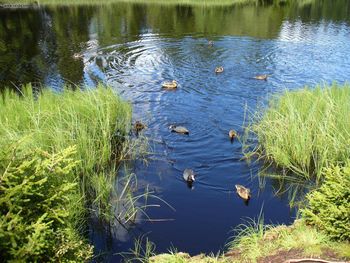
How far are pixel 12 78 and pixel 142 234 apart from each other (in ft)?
38.9

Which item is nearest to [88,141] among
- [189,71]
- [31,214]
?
[31,214]

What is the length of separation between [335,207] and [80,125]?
16.9ft

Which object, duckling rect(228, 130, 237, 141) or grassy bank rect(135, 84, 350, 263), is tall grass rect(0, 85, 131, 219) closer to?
grassy bank rect(135, 84, 350, 263)

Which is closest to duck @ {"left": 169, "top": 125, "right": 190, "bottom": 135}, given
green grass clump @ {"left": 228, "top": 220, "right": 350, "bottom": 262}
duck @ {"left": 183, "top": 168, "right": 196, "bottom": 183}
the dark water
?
the dark water

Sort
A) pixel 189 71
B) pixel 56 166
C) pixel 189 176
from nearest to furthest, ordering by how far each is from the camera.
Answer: pixel 56 166, pixel 189 176, pixel 189 71

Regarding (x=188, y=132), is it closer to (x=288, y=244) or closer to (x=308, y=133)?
(x=308, y=133)

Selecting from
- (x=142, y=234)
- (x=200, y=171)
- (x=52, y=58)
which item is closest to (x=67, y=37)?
(x=52, y=58)

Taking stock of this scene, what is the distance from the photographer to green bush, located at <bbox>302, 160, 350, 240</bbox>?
5.11 meters

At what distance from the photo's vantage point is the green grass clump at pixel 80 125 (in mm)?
7281

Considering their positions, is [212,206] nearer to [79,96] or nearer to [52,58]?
[79,96]

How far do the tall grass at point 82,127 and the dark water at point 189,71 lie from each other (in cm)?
89

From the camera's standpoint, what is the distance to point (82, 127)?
8062mm

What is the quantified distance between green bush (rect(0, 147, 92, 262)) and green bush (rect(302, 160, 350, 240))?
337cm

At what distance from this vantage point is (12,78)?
631 inches
